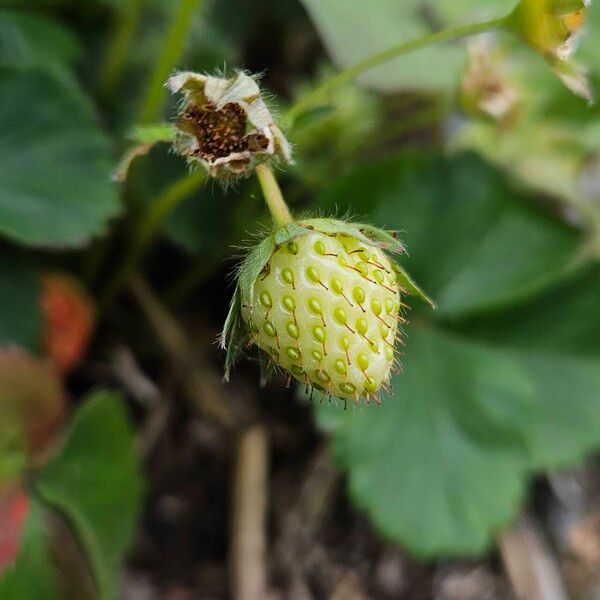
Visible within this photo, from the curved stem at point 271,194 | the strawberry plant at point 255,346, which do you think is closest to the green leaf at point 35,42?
the strawberry plant at point 255,346

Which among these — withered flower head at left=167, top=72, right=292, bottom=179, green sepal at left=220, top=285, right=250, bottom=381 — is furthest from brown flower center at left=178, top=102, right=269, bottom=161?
green sepal at left=220, top=285, right=250, bottom=381

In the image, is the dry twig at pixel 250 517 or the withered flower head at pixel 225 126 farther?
the dry twig at pixel 250 517

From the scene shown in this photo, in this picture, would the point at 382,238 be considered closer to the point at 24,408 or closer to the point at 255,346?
→ the point at 255,346

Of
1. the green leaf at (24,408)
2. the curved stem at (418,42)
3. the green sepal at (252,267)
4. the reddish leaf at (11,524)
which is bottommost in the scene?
the reddish leaf at (11,524)

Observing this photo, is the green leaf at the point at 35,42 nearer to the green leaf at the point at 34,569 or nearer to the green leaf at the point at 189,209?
the green leaf at the point at 189,209

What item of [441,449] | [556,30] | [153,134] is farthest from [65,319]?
[556,30]

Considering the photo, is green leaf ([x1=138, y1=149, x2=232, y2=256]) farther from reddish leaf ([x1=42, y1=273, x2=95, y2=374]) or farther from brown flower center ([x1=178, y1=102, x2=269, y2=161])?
brown flower center ([x1=178, y1=102, x2=269, y2=161])
